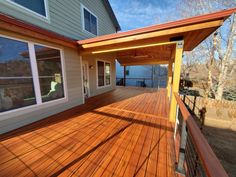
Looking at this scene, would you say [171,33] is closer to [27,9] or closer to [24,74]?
[24,74]

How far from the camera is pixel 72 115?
3756 millimetres

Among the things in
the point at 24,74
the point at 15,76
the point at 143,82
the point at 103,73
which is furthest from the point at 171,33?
the point at 143,82

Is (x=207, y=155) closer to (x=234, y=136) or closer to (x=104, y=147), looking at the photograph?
(x=104, y=147)

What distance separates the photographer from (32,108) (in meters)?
3.17

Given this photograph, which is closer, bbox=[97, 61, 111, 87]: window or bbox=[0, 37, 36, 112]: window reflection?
bbox=[0, 37, 36, 112]: window reflection

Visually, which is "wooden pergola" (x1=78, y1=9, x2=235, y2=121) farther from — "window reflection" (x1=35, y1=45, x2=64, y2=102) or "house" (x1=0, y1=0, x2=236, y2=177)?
"window reflection" (x1=35, y1=45, x2=64, y2=102)

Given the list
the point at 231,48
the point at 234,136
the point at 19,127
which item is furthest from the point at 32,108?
the point at 231,48

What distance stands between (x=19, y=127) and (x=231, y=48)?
12.4 m

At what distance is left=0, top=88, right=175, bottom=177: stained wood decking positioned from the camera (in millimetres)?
1705

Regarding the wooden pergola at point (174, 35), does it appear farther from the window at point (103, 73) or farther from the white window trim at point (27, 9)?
the window at point (103, 73)

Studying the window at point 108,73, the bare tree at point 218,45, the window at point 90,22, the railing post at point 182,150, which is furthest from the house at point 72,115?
the bare tree at point 218,45

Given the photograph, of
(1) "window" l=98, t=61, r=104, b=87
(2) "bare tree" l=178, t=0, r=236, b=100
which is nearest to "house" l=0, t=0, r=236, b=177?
(1) "window" l=98, t=61, r=104, b=87

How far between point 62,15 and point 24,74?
9.66 feet

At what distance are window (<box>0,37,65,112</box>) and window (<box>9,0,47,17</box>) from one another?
1.25m
